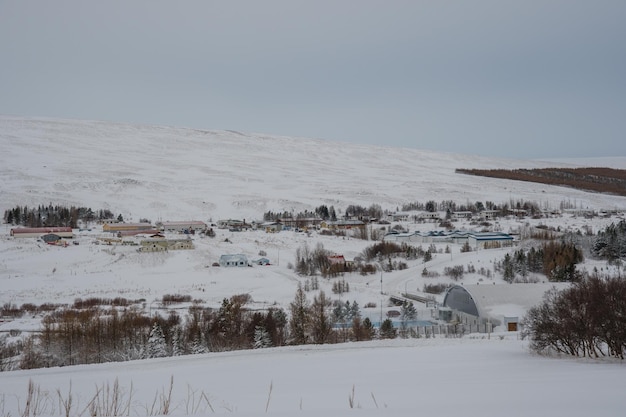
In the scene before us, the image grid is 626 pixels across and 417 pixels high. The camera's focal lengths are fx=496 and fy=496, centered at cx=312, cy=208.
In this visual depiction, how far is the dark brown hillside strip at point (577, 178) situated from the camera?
3703 inches

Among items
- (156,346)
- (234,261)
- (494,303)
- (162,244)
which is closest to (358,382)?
(156,346)

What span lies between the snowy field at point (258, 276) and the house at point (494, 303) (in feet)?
7.11

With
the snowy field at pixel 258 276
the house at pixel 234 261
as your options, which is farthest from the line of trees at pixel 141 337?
the house at pixel 234 261

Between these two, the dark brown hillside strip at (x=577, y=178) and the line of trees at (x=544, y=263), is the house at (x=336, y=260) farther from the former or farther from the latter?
the dark brown hillside strip at (x=577, y=178)

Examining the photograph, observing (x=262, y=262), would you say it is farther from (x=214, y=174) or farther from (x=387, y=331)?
(x=214, y=174)

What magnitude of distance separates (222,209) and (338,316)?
51.4 metres

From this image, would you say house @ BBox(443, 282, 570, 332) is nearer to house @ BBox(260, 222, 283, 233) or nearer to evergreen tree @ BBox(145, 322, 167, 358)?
evergreen tree @ BBox(145, 322, 167, 358)

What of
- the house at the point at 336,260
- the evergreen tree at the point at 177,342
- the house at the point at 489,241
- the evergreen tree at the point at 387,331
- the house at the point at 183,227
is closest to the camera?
the evergreen tree at the point at 177,342

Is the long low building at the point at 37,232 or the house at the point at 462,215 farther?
the house at the point at 462,215

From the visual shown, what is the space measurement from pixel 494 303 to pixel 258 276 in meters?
15.3

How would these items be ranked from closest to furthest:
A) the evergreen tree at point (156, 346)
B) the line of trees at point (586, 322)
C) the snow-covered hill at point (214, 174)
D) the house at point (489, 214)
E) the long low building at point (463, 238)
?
the line of trees at point (586, 322), the evergreen tree at point (156, 346), the long low building at point (463, 238), the house at point (489, 214), the snow-covered hill at point (214, 174)

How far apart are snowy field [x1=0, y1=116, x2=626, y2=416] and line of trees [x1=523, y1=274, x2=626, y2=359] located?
0.72m

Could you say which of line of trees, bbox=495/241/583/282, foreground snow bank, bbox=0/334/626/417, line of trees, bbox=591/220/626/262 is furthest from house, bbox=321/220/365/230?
foreground snow bank, bbox=0/334/626/417

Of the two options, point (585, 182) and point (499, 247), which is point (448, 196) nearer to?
point (585, 182)
